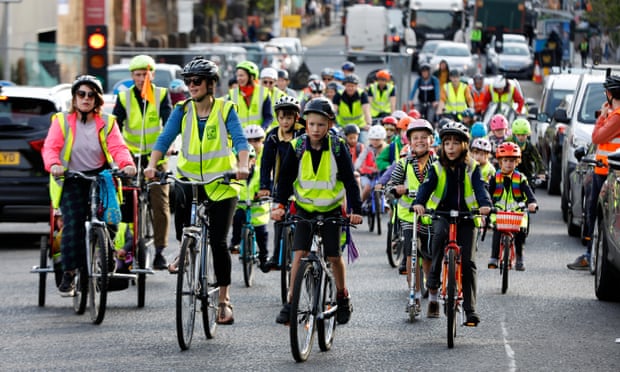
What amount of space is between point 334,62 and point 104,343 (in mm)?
24003

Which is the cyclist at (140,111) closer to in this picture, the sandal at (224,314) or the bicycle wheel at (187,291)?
the sandal at (224,314)

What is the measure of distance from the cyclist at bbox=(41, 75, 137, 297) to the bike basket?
3700mm

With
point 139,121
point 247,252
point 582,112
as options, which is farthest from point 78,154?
point 582,112

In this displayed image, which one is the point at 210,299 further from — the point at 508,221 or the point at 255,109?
the point at 255,109

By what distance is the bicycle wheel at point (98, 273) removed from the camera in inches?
440

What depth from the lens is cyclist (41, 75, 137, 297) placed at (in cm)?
1170

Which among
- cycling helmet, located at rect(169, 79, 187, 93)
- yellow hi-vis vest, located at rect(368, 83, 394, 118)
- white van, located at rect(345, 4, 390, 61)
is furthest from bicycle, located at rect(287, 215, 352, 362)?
white van, located at rect(345, 4, 390, 61)

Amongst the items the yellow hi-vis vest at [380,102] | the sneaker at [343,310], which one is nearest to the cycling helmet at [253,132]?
the sneaker at [343,310]

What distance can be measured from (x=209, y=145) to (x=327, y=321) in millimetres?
1498

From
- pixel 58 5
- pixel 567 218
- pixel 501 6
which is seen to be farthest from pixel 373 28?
pixel 567 218

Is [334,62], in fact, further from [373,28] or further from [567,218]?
[373,28]

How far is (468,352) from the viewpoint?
10.5 m

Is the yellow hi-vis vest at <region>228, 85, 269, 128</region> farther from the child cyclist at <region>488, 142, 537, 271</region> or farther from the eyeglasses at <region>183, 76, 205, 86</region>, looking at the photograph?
the eyeglasses at <region>183, 76, 205, 86</region>

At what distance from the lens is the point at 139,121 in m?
14.1
